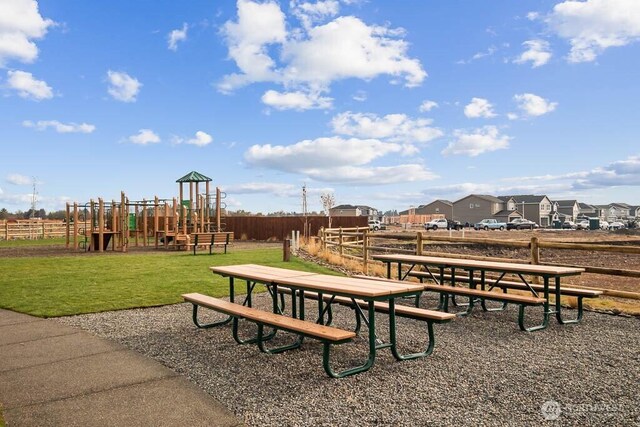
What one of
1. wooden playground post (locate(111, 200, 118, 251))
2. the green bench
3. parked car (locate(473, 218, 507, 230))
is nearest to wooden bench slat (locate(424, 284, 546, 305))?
the green bench

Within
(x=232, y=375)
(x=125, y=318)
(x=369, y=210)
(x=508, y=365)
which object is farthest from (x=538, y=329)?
(x=369, y=210)

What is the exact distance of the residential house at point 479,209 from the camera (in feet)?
263

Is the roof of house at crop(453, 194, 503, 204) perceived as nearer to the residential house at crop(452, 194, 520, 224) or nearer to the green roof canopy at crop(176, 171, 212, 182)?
the residential house at crop(452, 194, 520, 224)

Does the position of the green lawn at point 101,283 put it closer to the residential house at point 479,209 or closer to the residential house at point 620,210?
the residential house at point 479,209

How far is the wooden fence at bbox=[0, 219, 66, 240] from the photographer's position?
111 ft

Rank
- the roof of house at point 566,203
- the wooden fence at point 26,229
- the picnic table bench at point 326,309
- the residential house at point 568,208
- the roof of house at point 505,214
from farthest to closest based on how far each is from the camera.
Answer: the roof of house at point 566,203 → the residential house at point 568,208 → the roof of house at point 505,214 → the wooden fence at point 26,229 → the picnic table bench at point 326,309

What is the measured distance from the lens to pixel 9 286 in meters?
10.0

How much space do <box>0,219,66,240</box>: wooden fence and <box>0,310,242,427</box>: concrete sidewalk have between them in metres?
33.2

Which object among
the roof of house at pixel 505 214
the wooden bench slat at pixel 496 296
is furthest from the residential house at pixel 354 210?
the wooden bench slat at pixel 496 296

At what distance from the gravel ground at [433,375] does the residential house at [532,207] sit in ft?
269

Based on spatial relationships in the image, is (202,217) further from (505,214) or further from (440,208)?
(440,208)

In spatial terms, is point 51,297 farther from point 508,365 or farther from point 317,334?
point 508,365

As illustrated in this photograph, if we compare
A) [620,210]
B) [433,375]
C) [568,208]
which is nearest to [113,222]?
[433,375]

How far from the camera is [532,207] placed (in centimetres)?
8269
